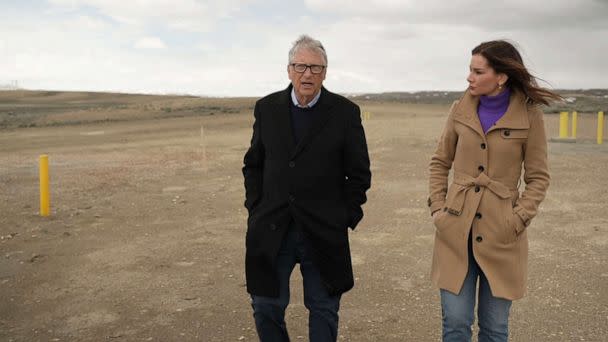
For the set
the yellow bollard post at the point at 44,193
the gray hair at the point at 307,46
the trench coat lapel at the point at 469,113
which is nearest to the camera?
the trench coat lapel at the point at 469,113

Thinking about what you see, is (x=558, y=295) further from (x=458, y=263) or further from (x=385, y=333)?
(x=458, y=263)

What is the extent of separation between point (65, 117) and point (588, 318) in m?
41.3

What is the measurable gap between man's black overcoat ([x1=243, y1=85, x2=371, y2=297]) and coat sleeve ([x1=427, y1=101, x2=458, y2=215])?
0.38 m

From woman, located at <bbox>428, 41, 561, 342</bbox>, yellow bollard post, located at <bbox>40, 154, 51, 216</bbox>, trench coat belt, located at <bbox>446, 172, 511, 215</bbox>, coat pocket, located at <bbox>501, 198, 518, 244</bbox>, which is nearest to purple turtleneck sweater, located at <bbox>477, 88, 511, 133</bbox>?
Answer: woman, located at <bbox>428, 41, 561, 342</bbox>

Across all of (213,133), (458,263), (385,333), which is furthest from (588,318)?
(213,133)

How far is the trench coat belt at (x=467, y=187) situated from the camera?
10.9ft

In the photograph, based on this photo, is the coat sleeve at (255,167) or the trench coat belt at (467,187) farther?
the coat sleeve at (255,167)

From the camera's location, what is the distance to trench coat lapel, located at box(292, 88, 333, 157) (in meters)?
3.49

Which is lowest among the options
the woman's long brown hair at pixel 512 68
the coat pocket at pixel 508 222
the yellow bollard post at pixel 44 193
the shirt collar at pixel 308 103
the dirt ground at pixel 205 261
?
the dirt ground at pixel 205 261

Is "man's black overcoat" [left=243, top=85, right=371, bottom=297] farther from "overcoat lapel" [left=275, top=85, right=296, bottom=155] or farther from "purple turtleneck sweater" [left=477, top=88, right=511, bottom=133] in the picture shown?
"purple turtleneck sweater" [left=477, top=88, right=511, bottom=133]

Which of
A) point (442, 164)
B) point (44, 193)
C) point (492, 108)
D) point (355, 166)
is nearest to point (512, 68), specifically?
point (492, 108)

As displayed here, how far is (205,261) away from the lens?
720 cm

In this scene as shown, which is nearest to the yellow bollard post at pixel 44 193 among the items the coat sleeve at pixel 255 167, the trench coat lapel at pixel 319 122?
the coat sleeve at pixel 255 167

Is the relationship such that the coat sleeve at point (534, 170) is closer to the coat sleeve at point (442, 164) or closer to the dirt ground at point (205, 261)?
the coat sleeve at point (442, 164)
